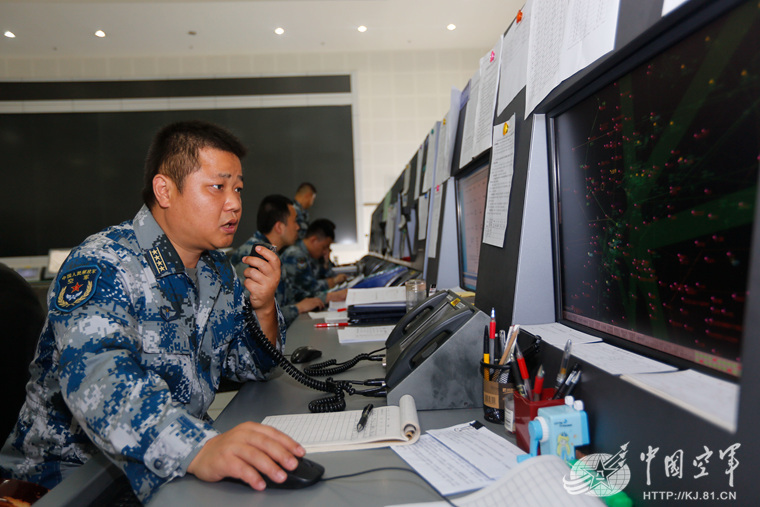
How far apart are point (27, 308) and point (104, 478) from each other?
2.18 feet

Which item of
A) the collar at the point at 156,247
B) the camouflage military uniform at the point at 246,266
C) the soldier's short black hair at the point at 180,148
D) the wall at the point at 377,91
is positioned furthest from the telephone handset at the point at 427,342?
the wall at the point at 377,91

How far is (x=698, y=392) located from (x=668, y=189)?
241mm

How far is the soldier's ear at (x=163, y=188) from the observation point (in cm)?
112

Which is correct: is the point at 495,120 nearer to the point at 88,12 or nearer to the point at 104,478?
the point at 104,478

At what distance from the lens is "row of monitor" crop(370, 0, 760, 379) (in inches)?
18.5

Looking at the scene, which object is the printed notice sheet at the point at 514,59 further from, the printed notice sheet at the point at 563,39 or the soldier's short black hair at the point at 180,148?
the soldier's short black hair at the point at 180,148

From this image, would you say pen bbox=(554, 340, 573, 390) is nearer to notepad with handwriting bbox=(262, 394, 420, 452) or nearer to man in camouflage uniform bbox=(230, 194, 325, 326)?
notepad with handwriting bbox=(262, 394, 420, 452)

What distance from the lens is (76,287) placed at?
32.7 inches

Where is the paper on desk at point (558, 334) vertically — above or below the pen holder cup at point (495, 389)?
above

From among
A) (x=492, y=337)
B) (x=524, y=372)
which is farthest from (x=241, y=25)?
(x=524, y=372)

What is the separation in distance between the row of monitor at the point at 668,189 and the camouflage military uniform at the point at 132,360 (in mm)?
632

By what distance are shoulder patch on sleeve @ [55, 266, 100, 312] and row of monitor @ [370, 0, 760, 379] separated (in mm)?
836

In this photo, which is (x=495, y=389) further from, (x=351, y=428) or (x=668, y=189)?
(x=668, y=189)

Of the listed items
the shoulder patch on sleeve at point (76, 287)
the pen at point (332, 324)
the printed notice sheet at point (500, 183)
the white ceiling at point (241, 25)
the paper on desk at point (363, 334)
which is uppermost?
the white ceiling at point (241, 25)
